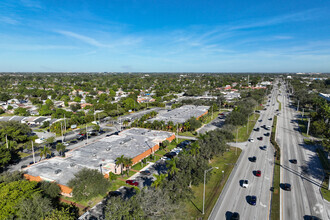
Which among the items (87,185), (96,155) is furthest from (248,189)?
(96,155)

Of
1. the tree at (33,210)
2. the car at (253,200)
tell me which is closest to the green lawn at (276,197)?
the car at (253,200)

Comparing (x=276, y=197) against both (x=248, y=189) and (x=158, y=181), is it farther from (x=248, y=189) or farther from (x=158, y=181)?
(x=158, y=181)

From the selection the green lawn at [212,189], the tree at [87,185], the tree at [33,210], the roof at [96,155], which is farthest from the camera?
the roof at [96,155]

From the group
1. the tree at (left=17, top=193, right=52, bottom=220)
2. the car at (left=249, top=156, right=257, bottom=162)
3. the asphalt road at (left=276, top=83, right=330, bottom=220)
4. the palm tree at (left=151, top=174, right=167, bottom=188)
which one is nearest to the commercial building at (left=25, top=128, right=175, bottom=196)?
the tree at (left=17, top=193, right=52, bottom=220)

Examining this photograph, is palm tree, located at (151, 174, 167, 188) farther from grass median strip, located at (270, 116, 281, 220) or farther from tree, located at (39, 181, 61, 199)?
grass median strip, located at (270, 116, 281, 220)

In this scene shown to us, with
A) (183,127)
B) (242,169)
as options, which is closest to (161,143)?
(183,127)

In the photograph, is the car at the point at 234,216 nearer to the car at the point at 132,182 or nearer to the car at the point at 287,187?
the car at the point at 287,187
